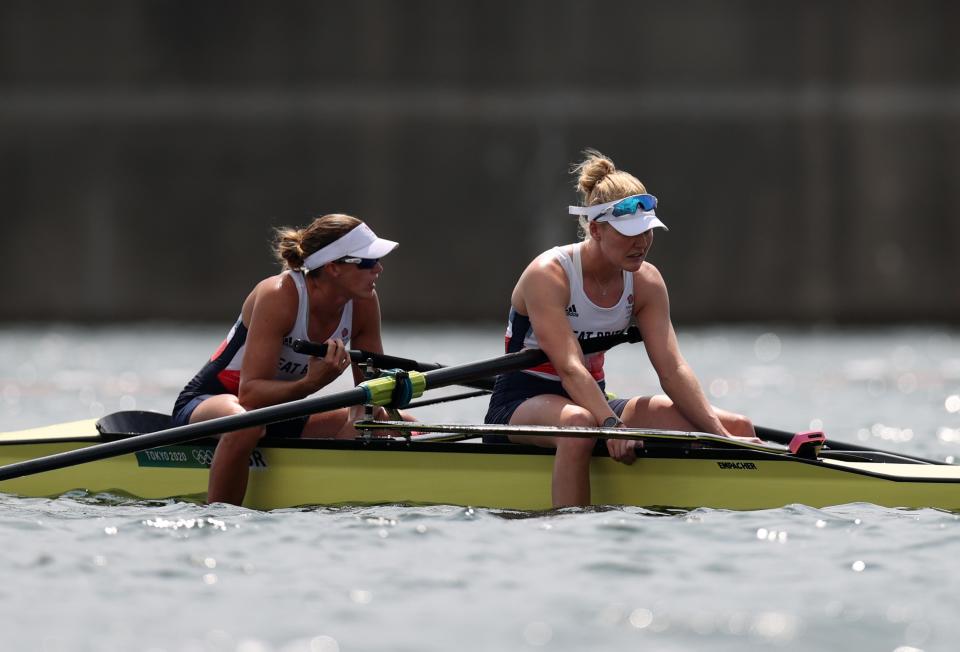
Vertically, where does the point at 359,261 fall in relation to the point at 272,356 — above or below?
above

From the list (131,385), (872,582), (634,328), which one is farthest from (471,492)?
(131,385)

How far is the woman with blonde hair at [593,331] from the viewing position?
621 cm

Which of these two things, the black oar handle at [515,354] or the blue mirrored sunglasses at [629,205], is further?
the black oar handle at [515,354]

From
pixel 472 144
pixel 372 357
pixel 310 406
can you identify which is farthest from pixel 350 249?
pixel 472 144

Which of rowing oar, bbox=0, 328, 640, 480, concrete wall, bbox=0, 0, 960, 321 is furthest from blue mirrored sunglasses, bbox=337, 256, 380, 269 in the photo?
concrete wall, bbox=0, 0, 960, 321

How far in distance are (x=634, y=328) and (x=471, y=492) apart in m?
1.06

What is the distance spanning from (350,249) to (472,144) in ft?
56.8

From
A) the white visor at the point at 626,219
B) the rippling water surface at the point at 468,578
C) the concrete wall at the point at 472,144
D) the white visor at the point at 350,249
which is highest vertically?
the concrete wall at the point at 472,144

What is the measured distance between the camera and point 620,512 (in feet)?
20.3

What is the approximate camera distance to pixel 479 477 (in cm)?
644

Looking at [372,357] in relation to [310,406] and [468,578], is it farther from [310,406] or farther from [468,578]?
[468,578]

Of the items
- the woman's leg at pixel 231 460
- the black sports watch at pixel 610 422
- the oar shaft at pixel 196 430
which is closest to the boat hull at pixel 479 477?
the woman's leg at pixel 231 460

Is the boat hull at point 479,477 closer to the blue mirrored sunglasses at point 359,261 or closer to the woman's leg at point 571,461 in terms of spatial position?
the woman's leg at point 571,461

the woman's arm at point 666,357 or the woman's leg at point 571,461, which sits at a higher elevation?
the woman's arm at point 666,357
